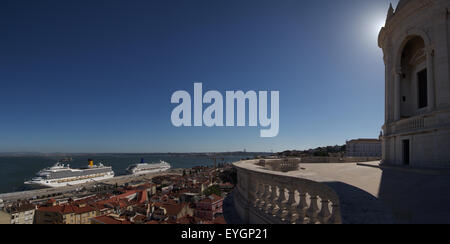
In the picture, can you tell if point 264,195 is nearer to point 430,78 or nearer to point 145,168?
point 430,78

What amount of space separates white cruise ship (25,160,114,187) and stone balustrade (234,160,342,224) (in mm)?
88985

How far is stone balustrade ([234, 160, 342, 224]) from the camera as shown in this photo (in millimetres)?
3678

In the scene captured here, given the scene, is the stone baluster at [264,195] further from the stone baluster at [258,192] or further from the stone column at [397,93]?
the stone column at [397,93]

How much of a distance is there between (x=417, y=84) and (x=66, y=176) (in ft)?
313

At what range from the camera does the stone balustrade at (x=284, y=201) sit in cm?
368

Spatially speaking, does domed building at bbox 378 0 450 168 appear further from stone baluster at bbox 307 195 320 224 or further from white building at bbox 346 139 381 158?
white building at bbox 346 139 381 158

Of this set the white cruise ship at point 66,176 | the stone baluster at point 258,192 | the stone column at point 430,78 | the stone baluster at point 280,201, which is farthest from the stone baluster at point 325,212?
the white cruise ship at point 66,176

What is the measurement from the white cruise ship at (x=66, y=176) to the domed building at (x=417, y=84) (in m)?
91.3
